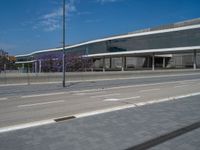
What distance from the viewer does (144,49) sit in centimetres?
8388

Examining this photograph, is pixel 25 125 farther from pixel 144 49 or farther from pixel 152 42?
pixel 144 49

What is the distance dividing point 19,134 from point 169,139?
3.59 meters

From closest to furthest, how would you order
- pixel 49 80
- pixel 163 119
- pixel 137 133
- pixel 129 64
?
pixel 137 133
pixel 163 119
pixel 49 80
pixel 129 64

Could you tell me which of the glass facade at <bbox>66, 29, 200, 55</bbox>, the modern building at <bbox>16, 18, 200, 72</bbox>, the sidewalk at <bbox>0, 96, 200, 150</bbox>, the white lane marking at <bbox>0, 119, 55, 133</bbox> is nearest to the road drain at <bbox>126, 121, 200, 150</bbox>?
the sidewalk at <bbox>0, 96, 200, 150</bbox>

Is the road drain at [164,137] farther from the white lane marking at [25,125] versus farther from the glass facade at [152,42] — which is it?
the glass facade at [152,42]

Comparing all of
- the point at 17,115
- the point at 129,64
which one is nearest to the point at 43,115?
the point at 17,115

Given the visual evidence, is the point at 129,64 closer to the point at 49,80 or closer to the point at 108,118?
the point at 49,80

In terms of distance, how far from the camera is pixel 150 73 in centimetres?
4391

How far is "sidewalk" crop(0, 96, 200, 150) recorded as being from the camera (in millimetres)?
5990

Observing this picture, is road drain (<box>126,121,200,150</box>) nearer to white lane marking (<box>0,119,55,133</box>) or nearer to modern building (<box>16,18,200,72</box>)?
white lane marking (<box>0,119,55,133</box>)

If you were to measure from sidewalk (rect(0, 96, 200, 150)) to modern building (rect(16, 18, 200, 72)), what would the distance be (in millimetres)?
47184

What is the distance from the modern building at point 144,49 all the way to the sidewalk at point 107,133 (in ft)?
155

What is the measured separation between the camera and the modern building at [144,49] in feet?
238

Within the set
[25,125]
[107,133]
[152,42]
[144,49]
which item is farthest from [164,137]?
[144,49]
